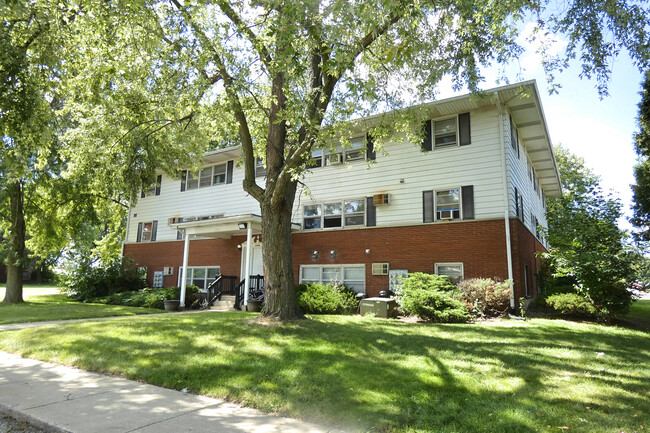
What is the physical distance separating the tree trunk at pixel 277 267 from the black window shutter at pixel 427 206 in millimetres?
6479

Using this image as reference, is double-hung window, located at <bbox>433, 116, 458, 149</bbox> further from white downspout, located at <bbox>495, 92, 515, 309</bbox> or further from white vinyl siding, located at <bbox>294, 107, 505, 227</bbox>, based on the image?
white downspout, located at <bbox>495, 92, 515, 309</bbox>

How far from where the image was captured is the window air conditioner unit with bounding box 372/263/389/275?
1453 centimetres

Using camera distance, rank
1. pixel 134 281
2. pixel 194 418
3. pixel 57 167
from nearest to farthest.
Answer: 1. pixel 194 418
2. pixel 57 167
3. pixel 134 281

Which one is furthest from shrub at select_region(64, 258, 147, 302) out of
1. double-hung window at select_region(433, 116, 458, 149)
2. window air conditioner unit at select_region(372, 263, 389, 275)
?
double-hung window at select_region(433, 116, 458, 149)

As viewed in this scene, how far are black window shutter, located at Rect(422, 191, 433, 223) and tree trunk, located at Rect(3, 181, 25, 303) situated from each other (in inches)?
662

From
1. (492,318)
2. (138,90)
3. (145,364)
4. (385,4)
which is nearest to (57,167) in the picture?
(138,90)

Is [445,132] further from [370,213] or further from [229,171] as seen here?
[229,171]

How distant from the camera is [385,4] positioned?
5887mm

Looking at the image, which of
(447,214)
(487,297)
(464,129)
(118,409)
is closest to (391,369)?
(118,409)

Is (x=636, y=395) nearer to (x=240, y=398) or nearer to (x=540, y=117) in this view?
(x=240, y=398)

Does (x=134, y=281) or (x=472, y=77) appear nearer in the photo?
(x=472, y=77)

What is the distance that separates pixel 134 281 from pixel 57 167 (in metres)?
6.95

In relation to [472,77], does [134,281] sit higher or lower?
lower

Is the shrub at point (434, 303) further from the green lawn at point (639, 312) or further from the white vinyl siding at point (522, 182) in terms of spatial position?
the green lawn at point (639, 312)
